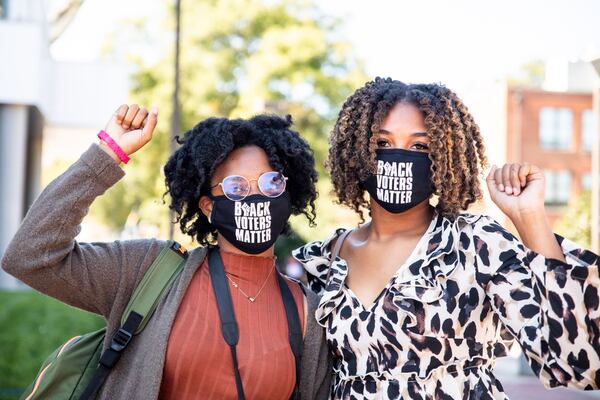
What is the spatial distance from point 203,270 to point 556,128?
3762 cm

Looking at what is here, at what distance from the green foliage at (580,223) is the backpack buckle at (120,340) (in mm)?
18025

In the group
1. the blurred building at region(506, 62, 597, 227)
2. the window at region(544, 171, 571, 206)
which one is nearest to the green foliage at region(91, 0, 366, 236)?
the blurred building at region(506, 62, 597, 227)

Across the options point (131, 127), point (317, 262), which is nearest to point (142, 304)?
point (131, 127)

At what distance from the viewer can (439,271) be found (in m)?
3.38

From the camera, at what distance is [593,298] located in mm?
2842

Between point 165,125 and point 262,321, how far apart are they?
931 inches

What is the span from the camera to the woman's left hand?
306cm

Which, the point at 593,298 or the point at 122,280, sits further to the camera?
the point at 122,280

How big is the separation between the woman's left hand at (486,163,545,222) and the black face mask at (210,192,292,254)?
3.22ft

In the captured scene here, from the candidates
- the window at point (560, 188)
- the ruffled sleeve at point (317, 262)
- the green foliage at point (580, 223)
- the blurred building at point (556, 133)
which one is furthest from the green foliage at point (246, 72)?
the ruffled sleeve at point (317, 262)

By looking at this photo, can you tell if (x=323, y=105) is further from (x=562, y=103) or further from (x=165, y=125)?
(x=562, y=103)

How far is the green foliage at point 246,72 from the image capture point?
25828 millimetres

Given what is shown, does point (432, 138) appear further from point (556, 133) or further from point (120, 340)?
point (556, 133)

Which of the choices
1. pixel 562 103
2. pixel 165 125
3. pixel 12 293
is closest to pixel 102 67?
pixel 12 293
